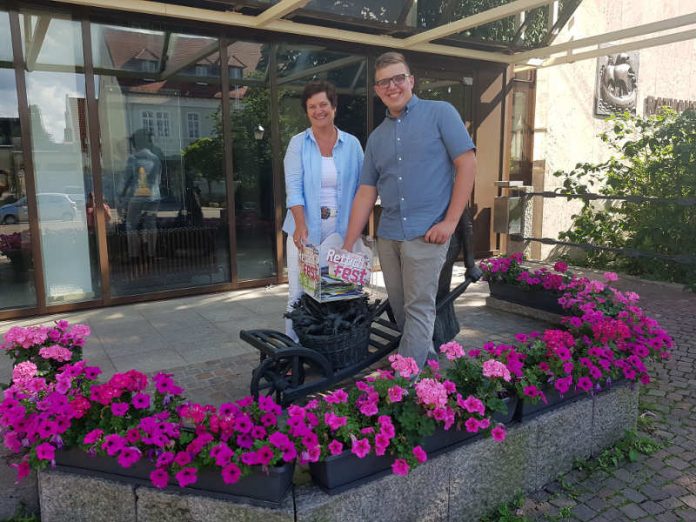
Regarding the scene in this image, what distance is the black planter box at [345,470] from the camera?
207cm

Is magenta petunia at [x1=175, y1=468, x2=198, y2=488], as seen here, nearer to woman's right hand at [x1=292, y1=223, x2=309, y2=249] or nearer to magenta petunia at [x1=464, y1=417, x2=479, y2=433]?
magenta petunia at [x1=464, y1=417, x2=479, y2=433]

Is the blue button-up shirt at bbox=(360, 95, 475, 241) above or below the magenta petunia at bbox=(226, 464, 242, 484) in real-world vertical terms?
above

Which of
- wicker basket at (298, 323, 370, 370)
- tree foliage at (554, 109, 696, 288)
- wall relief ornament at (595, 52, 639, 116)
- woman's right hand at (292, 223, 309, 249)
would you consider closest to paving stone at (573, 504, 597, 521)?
wicker basket at (298, 323, 370, 370)

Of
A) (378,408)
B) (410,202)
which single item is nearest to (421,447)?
(378,408)

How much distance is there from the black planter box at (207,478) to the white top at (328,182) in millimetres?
1748

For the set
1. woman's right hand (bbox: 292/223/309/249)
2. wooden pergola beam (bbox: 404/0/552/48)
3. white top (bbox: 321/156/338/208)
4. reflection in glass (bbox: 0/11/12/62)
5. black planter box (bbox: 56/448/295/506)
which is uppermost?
wooden pergola beam (bbox: 404/0/552/48)

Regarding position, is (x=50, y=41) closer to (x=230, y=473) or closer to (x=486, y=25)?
(x=230, y=473)

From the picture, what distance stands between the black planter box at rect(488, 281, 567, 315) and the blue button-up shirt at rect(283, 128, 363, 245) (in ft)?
7.31

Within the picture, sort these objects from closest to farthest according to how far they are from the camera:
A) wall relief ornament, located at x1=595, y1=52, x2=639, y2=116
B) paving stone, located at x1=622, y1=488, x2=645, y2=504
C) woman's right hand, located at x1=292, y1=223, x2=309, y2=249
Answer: paving stone, located at x1=622, y1=488, x2=645, y2=504
woman's right hand, located at x1=292, y1=223, x2=309, y2=249
wall relief ornament, located at x1=595, y1=52, x2=639, y2=116

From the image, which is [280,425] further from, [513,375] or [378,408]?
[513,375]

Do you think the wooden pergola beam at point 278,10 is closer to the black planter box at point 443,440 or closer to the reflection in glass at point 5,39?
the reflection in glass at point 5,39

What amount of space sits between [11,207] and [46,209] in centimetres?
29

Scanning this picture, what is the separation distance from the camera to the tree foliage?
675 cm

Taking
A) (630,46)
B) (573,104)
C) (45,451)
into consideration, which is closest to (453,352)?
(45,451)
